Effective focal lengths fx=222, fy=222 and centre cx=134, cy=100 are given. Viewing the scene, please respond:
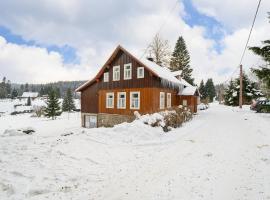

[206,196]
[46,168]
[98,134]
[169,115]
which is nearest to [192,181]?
[206,196]

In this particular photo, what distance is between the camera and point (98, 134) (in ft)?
37.5

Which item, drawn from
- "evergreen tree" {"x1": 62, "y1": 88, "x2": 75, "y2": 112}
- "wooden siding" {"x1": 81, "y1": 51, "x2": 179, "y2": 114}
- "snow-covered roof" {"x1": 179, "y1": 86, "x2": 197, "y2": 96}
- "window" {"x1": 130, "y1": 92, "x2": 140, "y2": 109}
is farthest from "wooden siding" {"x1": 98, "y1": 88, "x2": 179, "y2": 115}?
"evergreen tree" {"x1": 62, "y1": 88, "x2": 75, "y2": 112}

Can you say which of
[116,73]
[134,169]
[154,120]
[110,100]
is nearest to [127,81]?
[116,73]

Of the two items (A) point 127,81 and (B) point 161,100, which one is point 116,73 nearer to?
(A) point 127,81

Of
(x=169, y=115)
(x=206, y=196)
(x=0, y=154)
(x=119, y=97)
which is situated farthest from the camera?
(x=119, y=97)

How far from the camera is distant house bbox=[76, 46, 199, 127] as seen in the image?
2252cm

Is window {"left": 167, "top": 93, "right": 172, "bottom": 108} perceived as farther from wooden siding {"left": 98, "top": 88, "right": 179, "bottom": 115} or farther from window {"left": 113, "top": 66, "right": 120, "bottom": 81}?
window {"left": 113, "top": 66, "right": 120, "bottom": 81}

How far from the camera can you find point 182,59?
174 ft

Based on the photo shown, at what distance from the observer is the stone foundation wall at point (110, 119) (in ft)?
79.3

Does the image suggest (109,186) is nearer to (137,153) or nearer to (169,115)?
(137,153)

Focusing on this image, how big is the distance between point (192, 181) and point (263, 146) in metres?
5.55

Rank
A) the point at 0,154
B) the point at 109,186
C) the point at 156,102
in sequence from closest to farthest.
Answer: the point at 109,186
the point at 0,154
the point at 156,102

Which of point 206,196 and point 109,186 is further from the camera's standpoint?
point 109,186

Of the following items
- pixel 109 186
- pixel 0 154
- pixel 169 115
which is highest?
pixel 169 115
